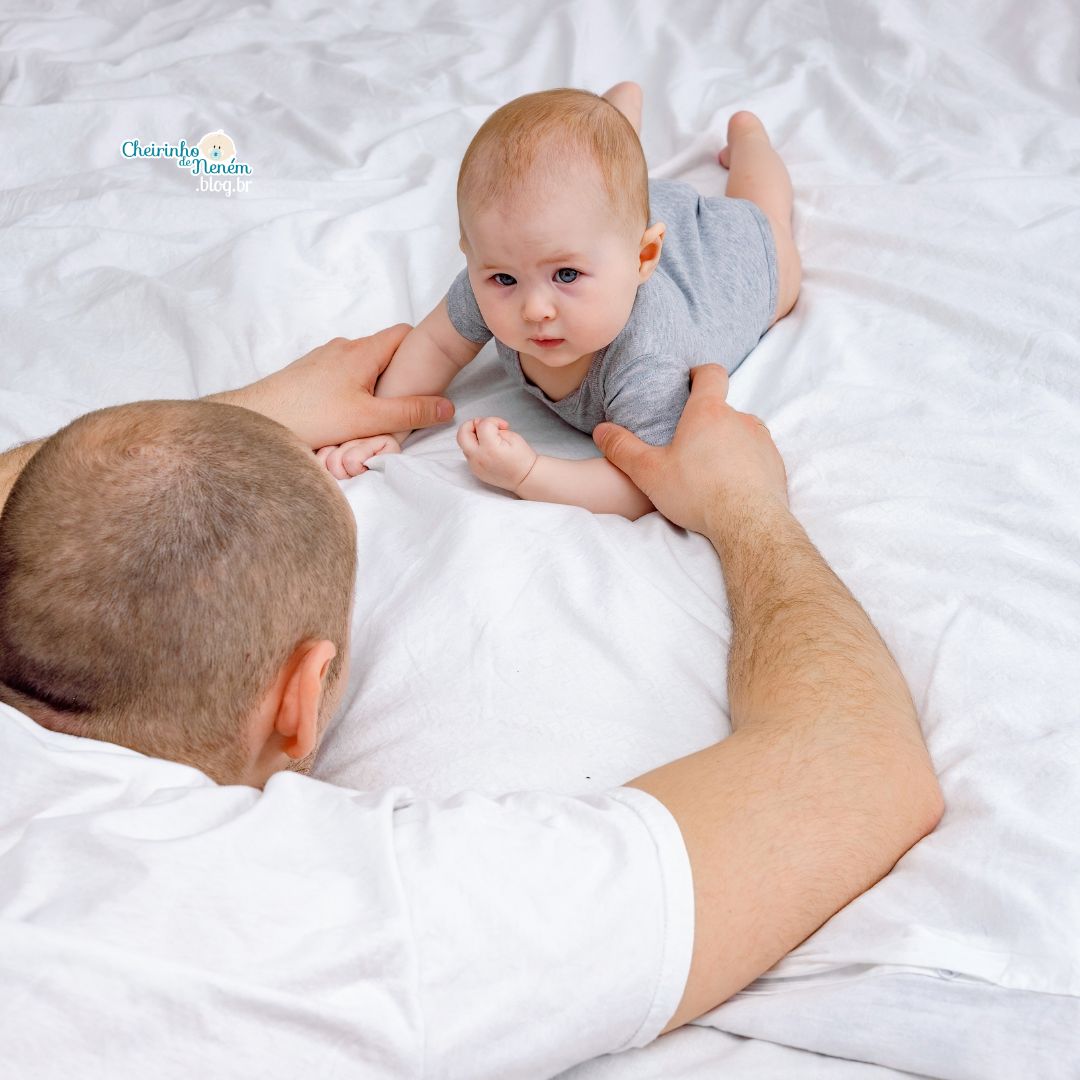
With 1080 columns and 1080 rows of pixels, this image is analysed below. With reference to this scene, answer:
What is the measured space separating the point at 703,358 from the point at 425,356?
37 cm

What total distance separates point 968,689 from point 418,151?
139 cm

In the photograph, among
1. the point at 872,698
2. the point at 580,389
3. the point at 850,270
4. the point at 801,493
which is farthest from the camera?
Result: the point at 850,270

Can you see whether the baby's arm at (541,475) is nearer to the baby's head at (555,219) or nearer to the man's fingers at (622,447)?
the man's fingers at (622,447)

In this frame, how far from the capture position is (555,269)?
1.34 m

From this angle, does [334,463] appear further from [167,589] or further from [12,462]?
[167,589]

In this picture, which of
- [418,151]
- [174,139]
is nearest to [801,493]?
[418,151]

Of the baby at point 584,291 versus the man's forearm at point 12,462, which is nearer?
the man's forearm at point 12,462

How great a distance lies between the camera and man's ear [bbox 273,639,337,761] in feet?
2.81

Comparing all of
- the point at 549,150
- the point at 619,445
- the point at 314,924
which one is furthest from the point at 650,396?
the point at 314,924

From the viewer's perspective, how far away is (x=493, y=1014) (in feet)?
2.26

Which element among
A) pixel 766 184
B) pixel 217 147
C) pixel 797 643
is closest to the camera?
pixel 797 643

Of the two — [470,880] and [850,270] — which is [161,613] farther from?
[850,270]

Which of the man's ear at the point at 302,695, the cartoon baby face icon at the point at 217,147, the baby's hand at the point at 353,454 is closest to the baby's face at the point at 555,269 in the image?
the baby's hand at the point at 353,454

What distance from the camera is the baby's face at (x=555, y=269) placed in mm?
1301
